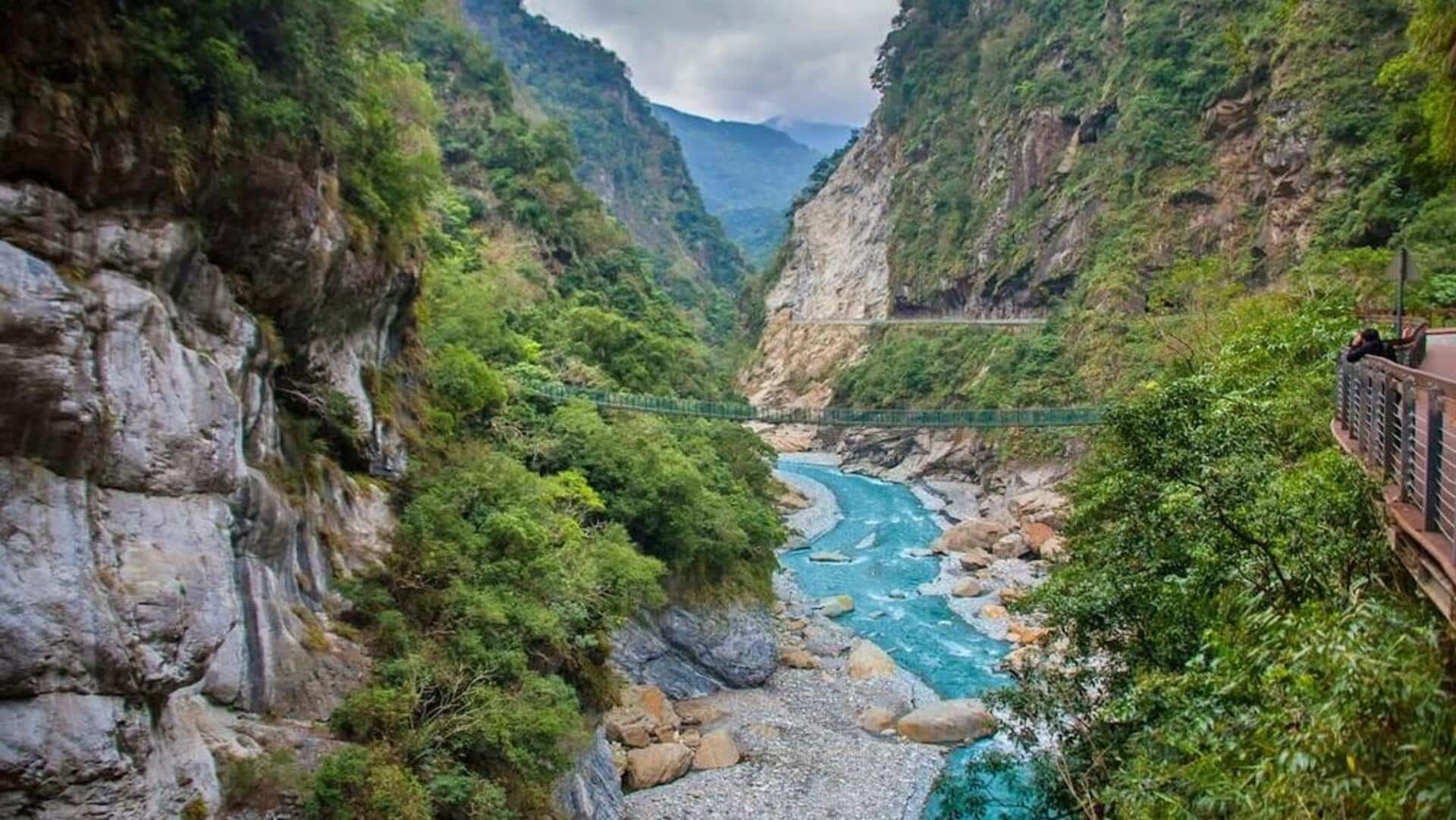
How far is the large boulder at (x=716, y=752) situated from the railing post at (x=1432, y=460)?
946 cm

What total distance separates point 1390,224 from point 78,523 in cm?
2177

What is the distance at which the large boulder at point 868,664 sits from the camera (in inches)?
570

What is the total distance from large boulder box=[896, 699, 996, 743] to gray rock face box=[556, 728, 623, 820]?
4.28 m

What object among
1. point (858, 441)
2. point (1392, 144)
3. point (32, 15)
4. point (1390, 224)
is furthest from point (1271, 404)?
point (858, 441)

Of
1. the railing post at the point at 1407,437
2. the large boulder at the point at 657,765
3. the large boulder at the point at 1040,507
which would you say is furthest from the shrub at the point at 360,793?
the large boulder at the point at 1040,507

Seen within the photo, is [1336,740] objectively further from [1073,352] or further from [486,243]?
[1073,352]

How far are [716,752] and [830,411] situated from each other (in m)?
10.6

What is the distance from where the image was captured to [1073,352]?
27.8 m

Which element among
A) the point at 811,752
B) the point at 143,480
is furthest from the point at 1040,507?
the point at 143,480

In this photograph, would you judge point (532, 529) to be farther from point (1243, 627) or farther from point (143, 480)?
point (1243, 627)

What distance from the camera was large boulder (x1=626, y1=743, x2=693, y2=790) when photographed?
10.7 meters

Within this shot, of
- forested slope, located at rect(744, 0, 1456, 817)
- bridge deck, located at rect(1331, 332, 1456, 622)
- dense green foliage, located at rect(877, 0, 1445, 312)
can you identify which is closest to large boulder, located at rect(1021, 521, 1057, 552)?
forested slope, located at rect(744, 0, 1456, 817)

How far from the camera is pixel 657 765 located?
10836 mm

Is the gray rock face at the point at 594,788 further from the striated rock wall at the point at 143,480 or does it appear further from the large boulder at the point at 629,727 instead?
the striated rock wall at the point at 143,480
